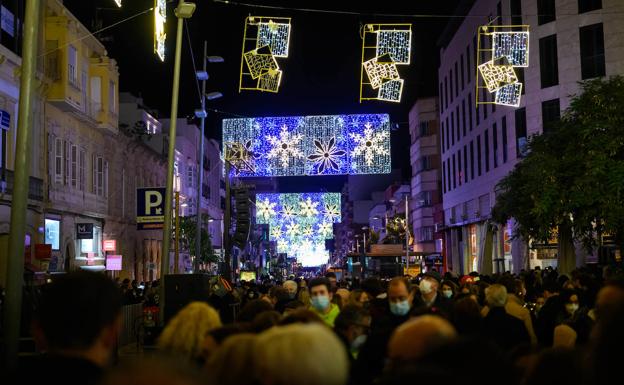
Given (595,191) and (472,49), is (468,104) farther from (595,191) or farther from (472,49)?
(595,191)

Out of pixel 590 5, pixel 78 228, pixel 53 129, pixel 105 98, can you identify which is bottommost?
pixel 78 228

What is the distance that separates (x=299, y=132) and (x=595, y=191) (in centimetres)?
2635

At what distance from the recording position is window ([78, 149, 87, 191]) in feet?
136

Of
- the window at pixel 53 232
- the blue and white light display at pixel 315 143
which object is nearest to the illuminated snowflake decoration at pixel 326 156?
the blue and white light display at pixel 315 143

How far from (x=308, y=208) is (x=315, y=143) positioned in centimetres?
4292

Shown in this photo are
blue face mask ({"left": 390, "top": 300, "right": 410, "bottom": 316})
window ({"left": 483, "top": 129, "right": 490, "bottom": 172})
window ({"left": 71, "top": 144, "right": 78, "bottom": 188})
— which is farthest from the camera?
window ({"left": 483, "top": 129, "right": 490, "bottom": 172})

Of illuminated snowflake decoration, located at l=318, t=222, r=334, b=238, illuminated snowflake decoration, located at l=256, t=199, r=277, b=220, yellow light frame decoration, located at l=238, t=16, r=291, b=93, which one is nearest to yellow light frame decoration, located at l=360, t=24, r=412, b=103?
yellow light frame decoration, located at l=238, t=16, r=291, b=93

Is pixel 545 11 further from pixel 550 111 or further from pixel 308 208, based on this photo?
pixel 308 208

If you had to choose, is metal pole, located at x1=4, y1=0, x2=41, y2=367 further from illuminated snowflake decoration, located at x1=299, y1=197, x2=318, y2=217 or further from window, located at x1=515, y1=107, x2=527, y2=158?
illuminated snowflake decoration, located at x1=299, y1=197, x2=318, y2=217

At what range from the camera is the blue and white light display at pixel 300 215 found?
9106cm

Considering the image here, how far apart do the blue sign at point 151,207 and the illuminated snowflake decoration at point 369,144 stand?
28.6m

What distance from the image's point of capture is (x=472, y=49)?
5575 centimetres

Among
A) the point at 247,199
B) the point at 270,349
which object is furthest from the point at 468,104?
the point at 270,349

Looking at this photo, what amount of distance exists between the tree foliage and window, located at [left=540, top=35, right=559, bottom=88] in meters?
14.4
